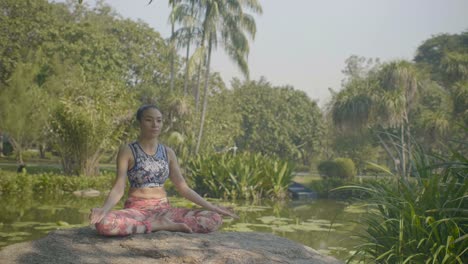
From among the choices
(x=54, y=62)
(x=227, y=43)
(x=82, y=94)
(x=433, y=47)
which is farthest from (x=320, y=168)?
(x=433, y=47)

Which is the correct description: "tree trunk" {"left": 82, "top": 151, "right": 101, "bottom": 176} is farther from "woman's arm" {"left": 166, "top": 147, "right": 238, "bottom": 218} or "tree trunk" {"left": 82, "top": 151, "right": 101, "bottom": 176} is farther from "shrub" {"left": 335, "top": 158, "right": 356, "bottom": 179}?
"woman's arm" {"left": 166, "top": 147, "right": 238, "bottom": 218}

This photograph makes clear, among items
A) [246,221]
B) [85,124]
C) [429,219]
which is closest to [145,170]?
[429,219]

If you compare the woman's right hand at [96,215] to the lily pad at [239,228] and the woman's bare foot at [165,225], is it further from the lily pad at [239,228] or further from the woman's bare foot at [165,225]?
the lily pad at [239,228]

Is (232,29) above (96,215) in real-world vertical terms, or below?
above

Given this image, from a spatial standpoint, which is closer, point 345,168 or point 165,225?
point 165,225

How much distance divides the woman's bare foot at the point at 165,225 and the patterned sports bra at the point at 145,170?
0.78 feet

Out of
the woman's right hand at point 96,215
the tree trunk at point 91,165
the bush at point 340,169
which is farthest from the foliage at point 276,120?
the woman's right hand at point 96,215

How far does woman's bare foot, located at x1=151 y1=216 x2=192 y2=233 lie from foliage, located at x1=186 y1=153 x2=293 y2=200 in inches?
397

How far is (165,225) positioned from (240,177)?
34.0ft

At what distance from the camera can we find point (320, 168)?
68.5 feet

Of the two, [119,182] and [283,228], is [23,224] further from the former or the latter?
[119,182]

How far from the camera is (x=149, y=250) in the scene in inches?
111

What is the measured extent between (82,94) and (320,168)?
10818 millimetres

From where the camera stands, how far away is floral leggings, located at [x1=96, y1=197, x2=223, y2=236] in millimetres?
2953
